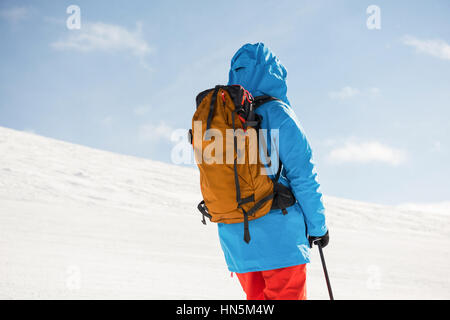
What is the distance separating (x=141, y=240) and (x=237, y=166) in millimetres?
5504

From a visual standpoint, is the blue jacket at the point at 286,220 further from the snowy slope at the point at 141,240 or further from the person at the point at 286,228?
the snowy slope at the point at 141,240

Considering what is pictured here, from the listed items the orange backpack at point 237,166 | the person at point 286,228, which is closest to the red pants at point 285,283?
the person at point 286,228

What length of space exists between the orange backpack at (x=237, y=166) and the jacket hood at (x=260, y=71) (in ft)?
0.72

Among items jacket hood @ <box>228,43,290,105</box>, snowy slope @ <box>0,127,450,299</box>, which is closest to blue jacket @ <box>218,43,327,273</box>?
jacket hood @ <box>228,43,290,105</box>

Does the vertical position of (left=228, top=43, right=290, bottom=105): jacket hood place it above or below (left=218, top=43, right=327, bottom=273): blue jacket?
above

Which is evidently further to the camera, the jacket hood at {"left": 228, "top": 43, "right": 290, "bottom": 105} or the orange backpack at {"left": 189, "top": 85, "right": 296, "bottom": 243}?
the jacket hood at {"left": 228, "top": 43, "right": 290, "bottom": 105}

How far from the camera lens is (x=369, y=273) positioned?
632 cm

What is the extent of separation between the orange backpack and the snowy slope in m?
2.52

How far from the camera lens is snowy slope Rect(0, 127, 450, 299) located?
4438 mm

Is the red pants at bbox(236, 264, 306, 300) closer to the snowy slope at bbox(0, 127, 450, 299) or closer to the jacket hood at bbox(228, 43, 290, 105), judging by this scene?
the jacket hood at bbox(228, 43, 290, 105)

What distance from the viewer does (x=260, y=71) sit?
2230 millimetres

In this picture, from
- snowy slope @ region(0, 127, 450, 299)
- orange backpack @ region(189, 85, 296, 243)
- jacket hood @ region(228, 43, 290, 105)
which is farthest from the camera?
snowy slope @ region(0, 127, 450, 299)
